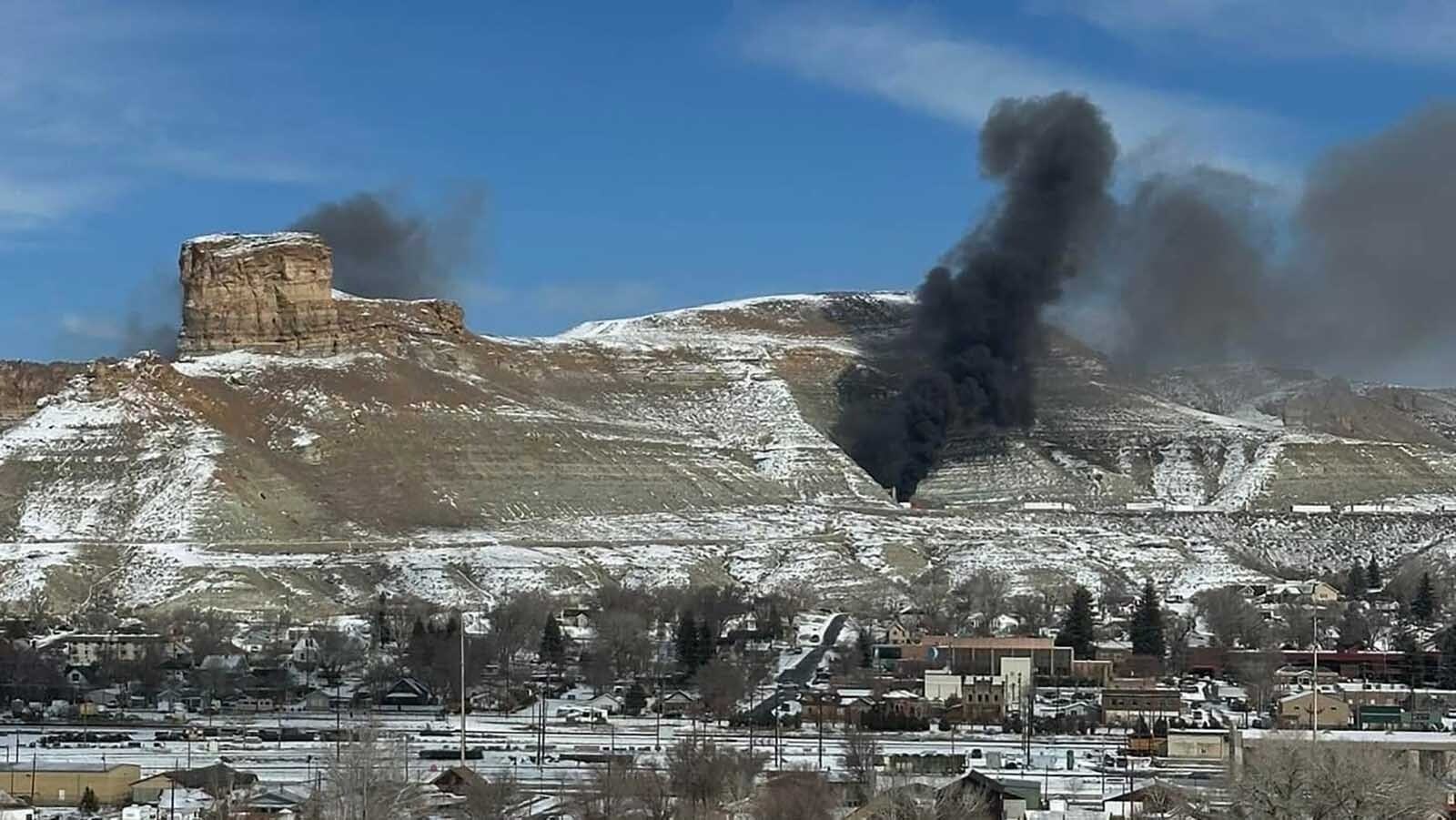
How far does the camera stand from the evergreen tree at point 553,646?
9569 cm

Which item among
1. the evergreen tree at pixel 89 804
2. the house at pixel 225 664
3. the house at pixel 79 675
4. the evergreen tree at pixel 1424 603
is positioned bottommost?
the evergreen tree at pixel 89 804

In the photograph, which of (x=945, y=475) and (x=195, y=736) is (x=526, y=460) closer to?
(x=945, y=475)

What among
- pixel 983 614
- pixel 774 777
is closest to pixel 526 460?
pixel 983 614

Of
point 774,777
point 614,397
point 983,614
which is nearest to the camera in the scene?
point 774,777

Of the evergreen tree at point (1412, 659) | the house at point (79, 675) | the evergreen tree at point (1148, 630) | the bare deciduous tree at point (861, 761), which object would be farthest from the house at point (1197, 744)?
the house at point (79, 675)

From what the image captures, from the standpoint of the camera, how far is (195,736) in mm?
73062

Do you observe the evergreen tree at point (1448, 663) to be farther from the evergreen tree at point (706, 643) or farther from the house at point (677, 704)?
the house at point (677, 704)

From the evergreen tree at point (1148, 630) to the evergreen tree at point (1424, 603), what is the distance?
11820 mm

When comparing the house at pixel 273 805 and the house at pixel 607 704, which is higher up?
the house at pixel 607 704

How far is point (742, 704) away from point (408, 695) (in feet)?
34.1

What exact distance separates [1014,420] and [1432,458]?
23408 millimetres

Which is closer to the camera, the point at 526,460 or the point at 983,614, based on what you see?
the point at 983,614

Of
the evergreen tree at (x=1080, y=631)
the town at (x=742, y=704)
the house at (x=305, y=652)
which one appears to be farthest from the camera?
the evergreen tree at (x=1080, y=631)

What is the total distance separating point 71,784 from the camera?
59969 millimetres
